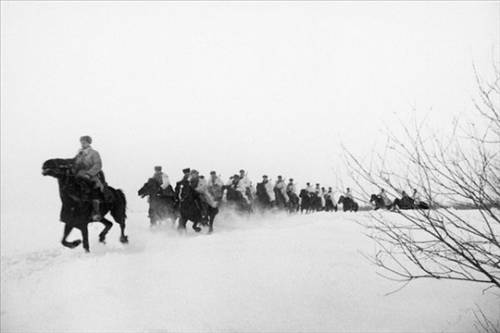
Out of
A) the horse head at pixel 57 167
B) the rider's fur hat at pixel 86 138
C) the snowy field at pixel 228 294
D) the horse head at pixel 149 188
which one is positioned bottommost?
the snowy field at pixel 228 294

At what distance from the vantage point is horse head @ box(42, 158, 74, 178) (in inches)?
353

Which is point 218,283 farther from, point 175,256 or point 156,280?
point 175,256

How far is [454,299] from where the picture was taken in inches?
289

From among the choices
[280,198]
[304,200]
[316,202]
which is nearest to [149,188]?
[280,198]

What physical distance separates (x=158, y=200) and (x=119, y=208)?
323 centimetres

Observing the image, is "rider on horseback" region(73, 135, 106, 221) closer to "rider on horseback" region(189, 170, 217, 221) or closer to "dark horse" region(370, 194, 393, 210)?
"rider on horseback" region(189, 170, 217, 221)

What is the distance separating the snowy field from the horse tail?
126 cm

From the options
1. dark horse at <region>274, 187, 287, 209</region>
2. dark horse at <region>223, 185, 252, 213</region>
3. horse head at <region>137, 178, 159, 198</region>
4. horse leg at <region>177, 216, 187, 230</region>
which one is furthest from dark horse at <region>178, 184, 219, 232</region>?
dark horse at <region>274, 187, 287, 209</region>

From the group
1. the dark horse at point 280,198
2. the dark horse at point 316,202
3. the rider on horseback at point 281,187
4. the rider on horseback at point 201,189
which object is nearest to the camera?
the rider on horseback at point 201,189

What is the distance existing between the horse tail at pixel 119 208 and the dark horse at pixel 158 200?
2.94m

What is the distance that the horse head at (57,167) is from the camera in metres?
8.97

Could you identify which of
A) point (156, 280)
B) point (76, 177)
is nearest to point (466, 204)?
point (156, 280)

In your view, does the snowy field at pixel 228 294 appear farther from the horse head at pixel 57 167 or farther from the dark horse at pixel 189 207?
the dark horse at pixel 189 207

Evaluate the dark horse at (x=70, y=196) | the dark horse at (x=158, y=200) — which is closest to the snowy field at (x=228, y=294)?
the dark horse at (x=70, y=196)
